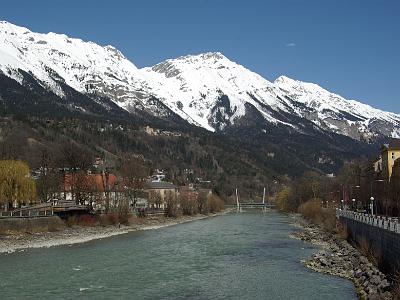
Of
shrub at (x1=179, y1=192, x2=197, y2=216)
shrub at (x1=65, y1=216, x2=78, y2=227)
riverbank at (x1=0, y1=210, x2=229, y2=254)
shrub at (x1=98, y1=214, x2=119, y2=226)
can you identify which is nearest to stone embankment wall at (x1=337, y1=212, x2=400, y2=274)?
riverbank at (x1=0, y1=210, x2=229, y2=254)

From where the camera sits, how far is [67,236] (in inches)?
2808

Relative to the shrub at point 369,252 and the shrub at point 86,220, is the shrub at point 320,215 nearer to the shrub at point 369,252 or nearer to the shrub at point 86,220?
the shrub at point 369,252

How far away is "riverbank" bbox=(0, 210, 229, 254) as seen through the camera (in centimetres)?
5988

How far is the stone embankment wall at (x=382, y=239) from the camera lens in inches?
1385

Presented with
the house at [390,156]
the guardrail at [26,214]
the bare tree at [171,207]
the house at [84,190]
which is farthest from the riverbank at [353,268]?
the bare tree at [171,207]

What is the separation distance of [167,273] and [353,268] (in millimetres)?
13679

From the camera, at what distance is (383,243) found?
131ft

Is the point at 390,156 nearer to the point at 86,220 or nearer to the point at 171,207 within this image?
the point at 171,207

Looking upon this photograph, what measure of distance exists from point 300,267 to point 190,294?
537 inches

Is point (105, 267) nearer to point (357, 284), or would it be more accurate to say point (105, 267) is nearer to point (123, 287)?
point (123, 287)

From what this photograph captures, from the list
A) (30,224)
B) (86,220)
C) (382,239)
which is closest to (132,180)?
(86,220)

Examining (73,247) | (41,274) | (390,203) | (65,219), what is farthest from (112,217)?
(41,274)

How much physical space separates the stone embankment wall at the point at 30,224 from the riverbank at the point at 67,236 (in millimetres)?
1181

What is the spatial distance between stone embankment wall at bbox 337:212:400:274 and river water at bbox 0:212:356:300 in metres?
3.15
